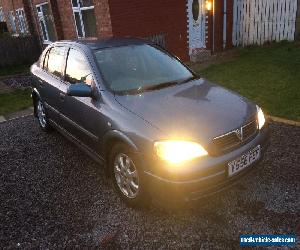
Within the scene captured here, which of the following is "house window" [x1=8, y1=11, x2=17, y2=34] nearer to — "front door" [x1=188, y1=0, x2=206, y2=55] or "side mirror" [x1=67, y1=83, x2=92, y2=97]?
"front door" [x1=188, y1=0, x2=206, y2=55]

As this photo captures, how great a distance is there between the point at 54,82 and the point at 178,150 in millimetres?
2765

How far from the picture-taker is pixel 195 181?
2.99 meters

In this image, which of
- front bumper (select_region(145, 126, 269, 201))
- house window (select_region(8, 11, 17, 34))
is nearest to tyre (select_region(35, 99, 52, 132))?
front bumper (select_region(145, 126, 269, 201))

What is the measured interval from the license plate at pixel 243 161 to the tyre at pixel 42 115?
3866 mm

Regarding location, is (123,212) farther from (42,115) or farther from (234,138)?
(42,115)

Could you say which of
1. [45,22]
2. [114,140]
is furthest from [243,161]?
[45,22]

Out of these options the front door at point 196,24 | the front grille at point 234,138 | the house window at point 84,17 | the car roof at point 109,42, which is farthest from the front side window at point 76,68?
the front door at point 196,24

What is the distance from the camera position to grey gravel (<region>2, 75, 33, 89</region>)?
1078 cm

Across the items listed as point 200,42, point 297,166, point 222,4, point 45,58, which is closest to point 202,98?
point 297,166

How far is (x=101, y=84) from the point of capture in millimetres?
3842

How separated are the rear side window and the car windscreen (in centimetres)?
93

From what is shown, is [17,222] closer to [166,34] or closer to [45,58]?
[45,58]

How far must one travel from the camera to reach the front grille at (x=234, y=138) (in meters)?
3.14

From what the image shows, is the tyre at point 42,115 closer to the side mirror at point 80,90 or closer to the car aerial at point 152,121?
the car aerial at point 152,121
